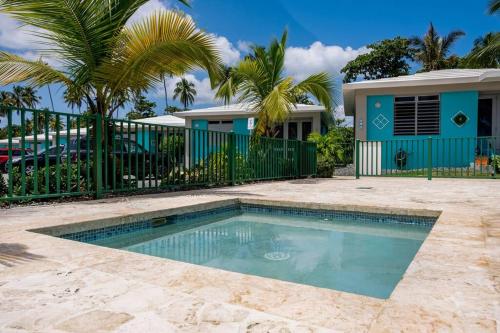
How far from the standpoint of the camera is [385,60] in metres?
27.8

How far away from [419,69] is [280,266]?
29.4 m

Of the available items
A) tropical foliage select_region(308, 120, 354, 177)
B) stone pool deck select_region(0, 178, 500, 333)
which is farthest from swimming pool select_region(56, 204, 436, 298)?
tropical foliage select_region(308, 120, 354, 177)

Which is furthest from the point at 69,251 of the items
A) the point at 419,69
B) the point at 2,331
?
the point at 419,69

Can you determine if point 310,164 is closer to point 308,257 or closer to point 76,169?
point 76,169

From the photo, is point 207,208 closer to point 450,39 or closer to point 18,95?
point 450,39

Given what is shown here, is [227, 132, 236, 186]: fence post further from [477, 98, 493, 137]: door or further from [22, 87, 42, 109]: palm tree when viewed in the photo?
[22, 87, 42, 109]: palm tree

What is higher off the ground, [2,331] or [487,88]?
[487,88]

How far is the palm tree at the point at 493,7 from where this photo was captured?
1405cm

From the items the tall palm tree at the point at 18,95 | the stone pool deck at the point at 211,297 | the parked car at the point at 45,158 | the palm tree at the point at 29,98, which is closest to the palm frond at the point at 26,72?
the parked car at the point at 45,158

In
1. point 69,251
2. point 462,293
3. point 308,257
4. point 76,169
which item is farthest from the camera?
point 76,169

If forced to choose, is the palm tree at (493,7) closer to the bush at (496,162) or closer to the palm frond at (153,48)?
the bush at (496,162)

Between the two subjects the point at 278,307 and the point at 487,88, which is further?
the point at 487,88

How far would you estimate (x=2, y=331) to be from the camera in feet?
5.01

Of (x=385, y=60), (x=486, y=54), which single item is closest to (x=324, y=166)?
(x=486, y=54)
